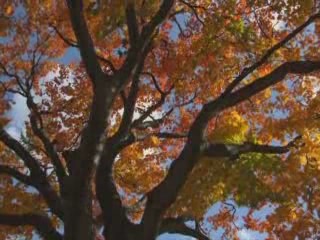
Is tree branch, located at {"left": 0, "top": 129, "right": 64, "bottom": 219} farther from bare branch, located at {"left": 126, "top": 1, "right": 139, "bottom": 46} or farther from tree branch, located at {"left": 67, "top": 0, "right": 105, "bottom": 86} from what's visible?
bare branch, located at {"left": 126, "top": 1, "right": 139, "bottom": 46}

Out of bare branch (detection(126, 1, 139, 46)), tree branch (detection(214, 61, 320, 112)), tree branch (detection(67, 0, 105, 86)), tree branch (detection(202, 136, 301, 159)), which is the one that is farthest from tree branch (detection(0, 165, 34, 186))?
tree branch (detection(214, 61, 320, 112))

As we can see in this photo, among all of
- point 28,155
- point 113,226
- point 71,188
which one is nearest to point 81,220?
point 71,188

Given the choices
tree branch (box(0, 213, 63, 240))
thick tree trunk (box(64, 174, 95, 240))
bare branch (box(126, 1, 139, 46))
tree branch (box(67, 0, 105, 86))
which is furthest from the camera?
tree branch (box(0, 213, 63, 240))

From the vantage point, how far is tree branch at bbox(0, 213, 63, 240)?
1229 centimetres

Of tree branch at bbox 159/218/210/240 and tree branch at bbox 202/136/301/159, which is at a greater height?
tree branch at bbox 202/136/301/159

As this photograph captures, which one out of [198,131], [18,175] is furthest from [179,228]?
[18,175]

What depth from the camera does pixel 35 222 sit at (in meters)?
12.3

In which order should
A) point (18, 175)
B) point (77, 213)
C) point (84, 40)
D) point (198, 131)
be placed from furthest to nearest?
point (18, 175) < point (198, 131) < point (84, 40) < point (77, 213)

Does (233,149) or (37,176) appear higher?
(37,176)

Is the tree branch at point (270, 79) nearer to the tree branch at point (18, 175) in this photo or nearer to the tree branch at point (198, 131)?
the tree branch at point (198, 131)

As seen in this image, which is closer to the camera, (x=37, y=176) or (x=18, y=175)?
(x=37, y=176)

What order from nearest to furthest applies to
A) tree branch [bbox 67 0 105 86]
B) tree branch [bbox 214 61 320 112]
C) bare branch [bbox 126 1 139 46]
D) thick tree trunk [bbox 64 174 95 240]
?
1. thick tree trunk [bbox 64 174 95 240]
2. tree branch [bbox 67 0 105 86]
3. tree branch [bbox 214 61 320 112]
4. bare branch [bbox 126 1 139 46]

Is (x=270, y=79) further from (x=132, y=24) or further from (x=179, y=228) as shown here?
(x=179, y=228)

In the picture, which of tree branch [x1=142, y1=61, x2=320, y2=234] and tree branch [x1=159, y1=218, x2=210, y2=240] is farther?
tree branch [x1=159, y1=218, x2=210, y2=240]
